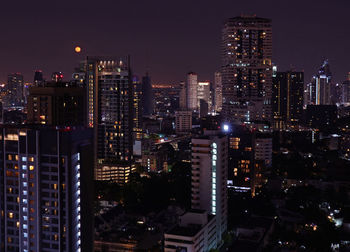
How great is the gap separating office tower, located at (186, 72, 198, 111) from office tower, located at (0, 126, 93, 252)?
199 ft

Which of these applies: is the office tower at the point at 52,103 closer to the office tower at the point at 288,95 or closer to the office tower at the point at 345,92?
the office tower at the point at 288,95

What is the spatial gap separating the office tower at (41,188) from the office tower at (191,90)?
199 feet

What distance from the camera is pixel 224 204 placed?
60.5ft

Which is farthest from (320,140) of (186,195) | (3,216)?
(3,216)

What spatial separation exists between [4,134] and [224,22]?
3960cm

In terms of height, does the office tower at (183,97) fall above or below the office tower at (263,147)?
above

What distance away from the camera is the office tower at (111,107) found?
30.4 m

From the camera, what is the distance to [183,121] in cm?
5450

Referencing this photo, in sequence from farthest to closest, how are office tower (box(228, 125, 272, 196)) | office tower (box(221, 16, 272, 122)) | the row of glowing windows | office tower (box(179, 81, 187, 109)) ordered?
office tower (box(179, 81, 187, 109)), office tower (box(221, 16, 272, 122)), office tower (box(228, 125, 272, 196)), the row of glowing windows

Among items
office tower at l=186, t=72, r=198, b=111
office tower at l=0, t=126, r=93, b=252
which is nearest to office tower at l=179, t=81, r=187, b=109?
office tower at l=186, t=72, r=198, b=111

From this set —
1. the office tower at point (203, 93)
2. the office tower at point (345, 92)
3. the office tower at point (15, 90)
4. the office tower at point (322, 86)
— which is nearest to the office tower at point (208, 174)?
the office tower at point (15, 90)

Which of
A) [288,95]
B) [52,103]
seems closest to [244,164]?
[52,103]

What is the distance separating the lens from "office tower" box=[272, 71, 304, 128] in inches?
2096

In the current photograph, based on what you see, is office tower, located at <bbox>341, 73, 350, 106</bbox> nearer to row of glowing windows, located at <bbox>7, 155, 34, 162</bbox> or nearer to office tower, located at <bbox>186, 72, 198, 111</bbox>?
office tower, located at <bbox>186, 72, 198, 111</bbox>
